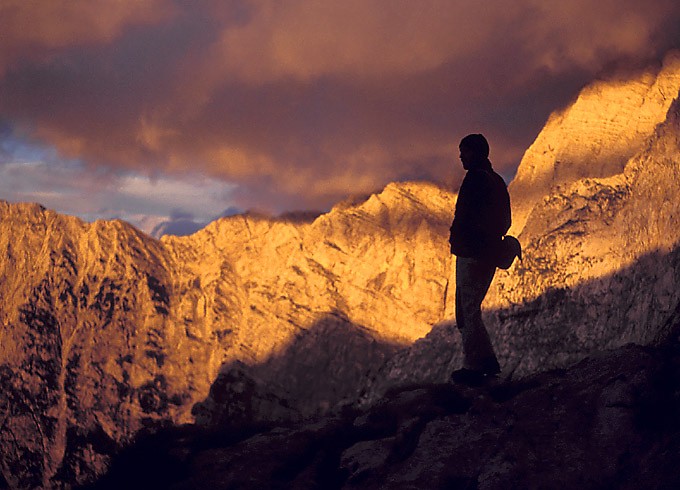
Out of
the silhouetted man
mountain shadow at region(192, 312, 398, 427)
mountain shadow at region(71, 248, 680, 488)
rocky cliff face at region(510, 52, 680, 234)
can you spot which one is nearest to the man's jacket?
the silhouetted man

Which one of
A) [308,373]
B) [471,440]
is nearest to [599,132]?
[308,373]

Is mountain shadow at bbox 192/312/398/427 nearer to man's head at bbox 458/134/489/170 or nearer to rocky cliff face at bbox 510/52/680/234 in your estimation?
rocky cliff face at bbox 510/52/680/234

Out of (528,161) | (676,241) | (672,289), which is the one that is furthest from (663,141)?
(528,161)

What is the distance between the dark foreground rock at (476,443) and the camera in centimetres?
1333

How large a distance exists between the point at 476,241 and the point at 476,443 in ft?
13.4

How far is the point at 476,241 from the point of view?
16.5 metres

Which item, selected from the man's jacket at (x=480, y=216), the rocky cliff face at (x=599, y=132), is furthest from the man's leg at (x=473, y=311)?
the rocky cliff face at (x=599, y=132)

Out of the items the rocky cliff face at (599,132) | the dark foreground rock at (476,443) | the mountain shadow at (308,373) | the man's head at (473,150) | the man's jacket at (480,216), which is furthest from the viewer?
the mountain shadow at (308,373)

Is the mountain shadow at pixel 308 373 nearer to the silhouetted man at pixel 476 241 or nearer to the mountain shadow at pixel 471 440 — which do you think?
the mountain shadow at pixel 471 440

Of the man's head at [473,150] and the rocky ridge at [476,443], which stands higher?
the man's head at [473,150]

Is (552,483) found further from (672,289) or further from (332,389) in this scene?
(332,389)

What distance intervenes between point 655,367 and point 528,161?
5847 inches

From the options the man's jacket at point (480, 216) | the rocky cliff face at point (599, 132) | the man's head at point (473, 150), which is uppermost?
the rocky cliff face at point (599, 132)

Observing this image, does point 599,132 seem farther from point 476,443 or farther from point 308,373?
point 476,443
